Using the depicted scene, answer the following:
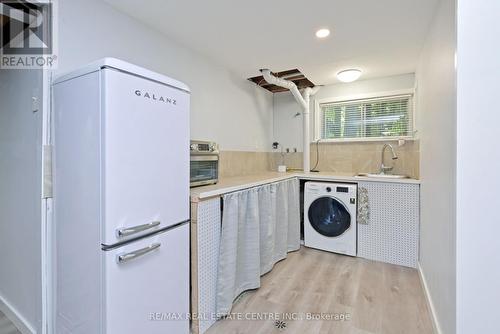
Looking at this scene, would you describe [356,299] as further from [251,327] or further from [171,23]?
[171,23]

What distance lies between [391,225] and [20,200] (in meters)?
3.32

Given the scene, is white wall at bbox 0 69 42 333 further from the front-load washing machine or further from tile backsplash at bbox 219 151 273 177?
the front-load washing machine

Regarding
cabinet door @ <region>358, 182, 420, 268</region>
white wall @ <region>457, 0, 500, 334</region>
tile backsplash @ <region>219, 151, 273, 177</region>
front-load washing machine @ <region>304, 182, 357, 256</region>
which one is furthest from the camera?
tile backsplash @ <region>219, 151, 273, 177</region>

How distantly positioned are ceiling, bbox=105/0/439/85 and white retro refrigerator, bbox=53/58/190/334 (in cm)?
78

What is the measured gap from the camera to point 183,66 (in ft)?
7.47

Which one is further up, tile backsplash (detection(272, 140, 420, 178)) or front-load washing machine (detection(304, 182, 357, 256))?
tile backsplash (detection(272, 140, 420, 178))

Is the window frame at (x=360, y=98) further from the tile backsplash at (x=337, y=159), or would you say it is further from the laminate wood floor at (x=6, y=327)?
the laminate wood floor at (x=6, y=327)

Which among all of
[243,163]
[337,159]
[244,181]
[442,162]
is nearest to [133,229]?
[244,181]

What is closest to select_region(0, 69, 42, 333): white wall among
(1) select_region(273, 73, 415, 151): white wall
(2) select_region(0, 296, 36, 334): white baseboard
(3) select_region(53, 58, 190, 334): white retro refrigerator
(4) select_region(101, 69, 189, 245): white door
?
(2) select_region(0, 296, 36, 334): white baseboard

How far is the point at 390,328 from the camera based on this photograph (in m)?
1.64

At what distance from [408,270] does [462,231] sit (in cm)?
174

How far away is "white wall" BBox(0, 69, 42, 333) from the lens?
4.62 ft

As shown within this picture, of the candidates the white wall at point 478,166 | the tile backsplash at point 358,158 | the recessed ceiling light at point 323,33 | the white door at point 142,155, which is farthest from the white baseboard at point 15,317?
the tile backsplash at point 358,158

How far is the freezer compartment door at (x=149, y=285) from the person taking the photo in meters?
1.10
